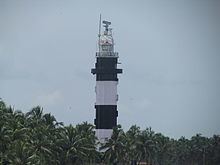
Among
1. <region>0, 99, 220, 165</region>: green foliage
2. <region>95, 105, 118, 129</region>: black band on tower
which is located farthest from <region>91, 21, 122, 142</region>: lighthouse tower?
<region>0, 99, 220, 165</region>: green foliage

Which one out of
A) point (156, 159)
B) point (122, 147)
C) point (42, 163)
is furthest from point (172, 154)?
point (42, 163)

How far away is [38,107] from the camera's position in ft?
352

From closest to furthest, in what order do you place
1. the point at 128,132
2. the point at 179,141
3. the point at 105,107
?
the point at 128,132 < the point at 105,107 < the point at 179,141

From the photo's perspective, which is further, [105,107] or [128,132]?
[105,107]

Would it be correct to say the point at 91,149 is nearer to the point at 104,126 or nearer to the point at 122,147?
the point at 122,147

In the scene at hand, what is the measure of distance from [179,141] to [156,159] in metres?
32.6

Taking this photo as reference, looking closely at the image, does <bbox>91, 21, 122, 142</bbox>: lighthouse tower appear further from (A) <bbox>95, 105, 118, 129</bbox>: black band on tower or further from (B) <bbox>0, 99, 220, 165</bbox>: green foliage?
(B) <bbox>0, 99, 220, 165</bbox>: green foliage

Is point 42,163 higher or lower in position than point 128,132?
lower

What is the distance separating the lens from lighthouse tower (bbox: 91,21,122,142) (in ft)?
438

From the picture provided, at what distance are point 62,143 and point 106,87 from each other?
1396 inches

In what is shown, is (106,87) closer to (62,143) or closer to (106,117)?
(106,117)

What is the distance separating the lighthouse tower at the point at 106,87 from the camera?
13338cm

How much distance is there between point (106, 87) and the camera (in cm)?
13550

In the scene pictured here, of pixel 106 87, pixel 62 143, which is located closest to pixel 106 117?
pixel 106 87
